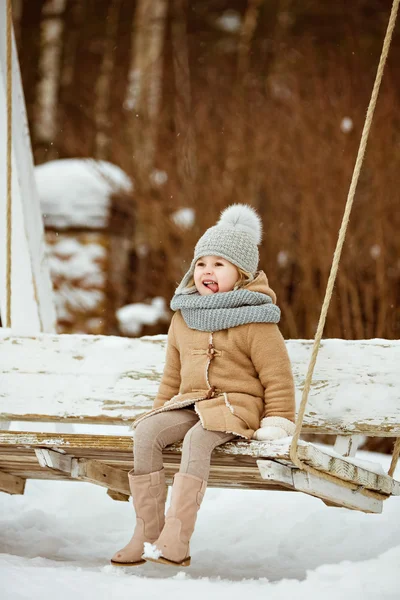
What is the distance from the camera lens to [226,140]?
6.52 metres

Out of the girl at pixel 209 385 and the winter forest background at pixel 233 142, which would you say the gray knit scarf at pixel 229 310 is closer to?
the girl at pixel 209 385

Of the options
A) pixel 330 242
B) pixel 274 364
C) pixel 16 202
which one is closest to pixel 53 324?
pixel 16 202

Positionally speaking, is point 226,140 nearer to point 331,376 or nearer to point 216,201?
point 216,201

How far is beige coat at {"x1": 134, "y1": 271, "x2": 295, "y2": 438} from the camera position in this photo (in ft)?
8.34

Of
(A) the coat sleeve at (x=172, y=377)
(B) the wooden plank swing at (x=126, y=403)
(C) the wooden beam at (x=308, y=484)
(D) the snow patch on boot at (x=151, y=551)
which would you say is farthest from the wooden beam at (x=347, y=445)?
(D) the snow patch on boot at (x=151, y=551)

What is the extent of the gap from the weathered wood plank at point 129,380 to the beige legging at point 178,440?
591 mm

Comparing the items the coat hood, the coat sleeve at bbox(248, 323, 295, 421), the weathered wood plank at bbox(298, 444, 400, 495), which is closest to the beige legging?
the coat sleeve at bbox(248, 323, 295, 421)

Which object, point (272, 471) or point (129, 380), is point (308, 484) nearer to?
point (272, 471)

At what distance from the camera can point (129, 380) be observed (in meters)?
3.21

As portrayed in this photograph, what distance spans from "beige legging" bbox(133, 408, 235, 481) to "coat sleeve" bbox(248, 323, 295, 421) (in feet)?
0.55

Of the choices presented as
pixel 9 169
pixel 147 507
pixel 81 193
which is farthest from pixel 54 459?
pixel 81 193

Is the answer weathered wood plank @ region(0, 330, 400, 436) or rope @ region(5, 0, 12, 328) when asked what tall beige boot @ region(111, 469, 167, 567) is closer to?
weathered wood plank @ region(0, 330, 400, 436)

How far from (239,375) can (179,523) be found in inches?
18.6

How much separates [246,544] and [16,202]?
1560 mm
